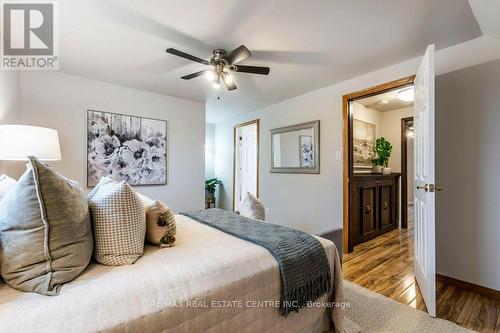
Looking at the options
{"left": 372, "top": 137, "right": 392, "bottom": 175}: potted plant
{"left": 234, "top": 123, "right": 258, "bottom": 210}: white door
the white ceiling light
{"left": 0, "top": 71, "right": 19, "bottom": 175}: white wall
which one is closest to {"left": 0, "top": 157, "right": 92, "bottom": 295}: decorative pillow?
{"left": 0, "top": 71, "right": 19, "bottom": 175}: white wall

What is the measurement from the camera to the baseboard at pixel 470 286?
185 cm

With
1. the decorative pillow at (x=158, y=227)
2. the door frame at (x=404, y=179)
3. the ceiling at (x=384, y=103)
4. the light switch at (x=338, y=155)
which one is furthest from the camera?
the door frame at (x=404, y=179)

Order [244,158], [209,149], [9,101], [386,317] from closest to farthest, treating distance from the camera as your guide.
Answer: [386,317] → [9,101] → [244,158] → [209,149]

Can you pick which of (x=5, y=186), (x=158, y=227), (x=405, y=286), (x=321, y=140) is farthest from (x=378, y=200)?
(x=5, y=186)

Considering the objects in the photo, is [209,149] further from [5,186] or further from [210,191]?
[5,186]

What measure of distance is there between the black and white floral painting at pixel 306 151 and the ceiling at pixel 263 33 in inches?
37.1

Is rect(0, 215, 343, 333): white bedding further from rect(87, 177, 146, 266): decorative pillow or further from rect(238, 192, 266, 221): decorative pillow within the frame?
rect(238, 192, 266, 221): decorative pillow

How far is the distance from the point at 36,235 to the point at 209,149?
4.91 meters

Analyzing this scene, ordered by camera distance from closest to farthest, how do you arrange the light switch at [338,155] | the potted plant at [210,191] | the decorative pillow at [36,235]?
1. the decorative pillow at [36,235]
2. the light switch at [338,155]
3. the potted plant at [210,191]

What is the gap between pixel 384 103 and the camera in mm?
3943

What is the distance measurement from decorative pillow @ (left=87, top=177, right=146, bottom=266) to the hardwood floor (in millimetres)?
1988

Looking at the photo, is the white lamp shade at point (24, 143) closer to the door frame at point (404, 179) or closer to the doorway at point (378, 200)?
the doorway at point (378, 200)

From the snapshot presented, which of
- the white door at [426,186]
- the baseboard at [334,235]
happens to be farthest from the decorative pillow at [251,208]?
the white door at [426,186]

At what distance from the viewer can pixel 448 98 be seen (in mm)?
2109
